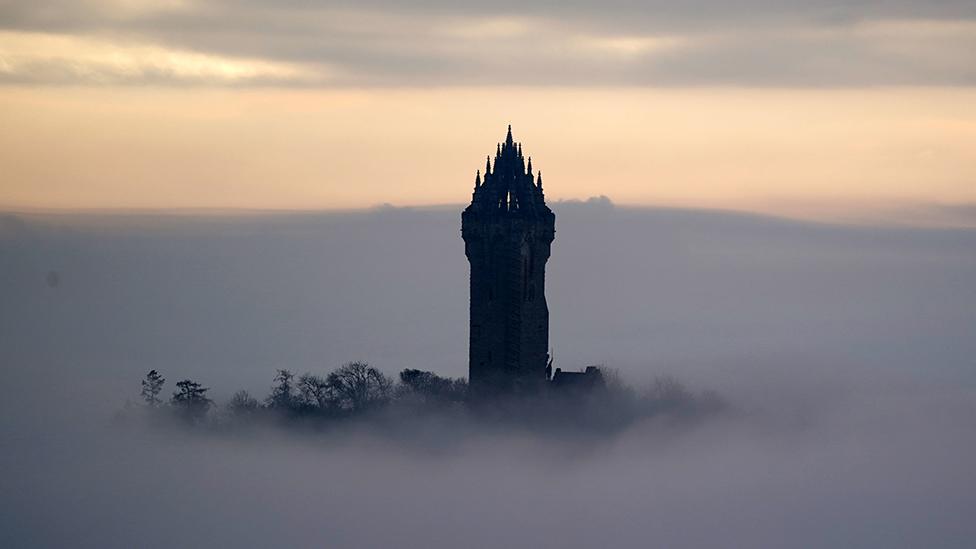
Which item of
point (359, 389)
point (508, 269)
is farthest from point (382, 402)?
point (508, 269)

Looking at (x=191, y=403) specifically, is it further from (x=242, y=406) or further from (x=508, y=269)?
(x=508, y=269)

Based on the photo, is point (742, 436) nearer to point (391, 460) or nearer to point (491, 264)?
point (391, 460)

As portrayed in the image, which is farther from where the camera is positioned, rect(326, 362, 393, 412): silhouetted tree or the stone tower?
rect(326, 362, 393, 412): silhouetted tree

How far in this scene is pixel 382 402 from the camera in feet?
350

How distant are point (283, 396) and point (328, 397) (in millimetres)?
3016

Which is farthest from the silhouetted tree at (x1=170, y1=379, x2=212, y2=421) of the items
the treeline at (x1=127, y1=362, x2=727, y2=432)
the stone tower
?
the stone tower

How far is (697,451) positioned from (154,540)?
38164 millimetres

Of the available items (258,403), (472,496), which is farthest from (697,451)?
(258,403)

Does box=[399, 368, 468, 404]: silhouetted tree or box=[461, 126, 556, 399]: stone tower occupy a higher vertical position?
box=[461, 126, 556, 399]: stone tower

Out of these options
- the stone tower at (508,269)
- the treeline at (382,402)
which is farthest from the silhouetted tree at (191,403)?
the stone tower at (508,269)

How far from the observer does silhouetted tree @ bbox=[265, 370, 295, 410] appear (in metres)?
109

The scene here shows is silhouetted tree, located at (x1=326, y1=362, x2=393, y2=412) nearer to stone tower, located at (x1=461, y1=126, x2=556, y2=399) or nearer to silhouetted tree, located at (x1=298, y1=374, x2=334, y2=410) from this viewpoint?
silhouetted tree, located at (x1=298, y1=374, x2=334, y2=410)

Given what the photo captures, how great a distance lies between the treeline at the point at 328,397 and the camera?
106 m

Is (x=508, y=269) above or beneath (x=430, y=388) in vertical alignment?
above
